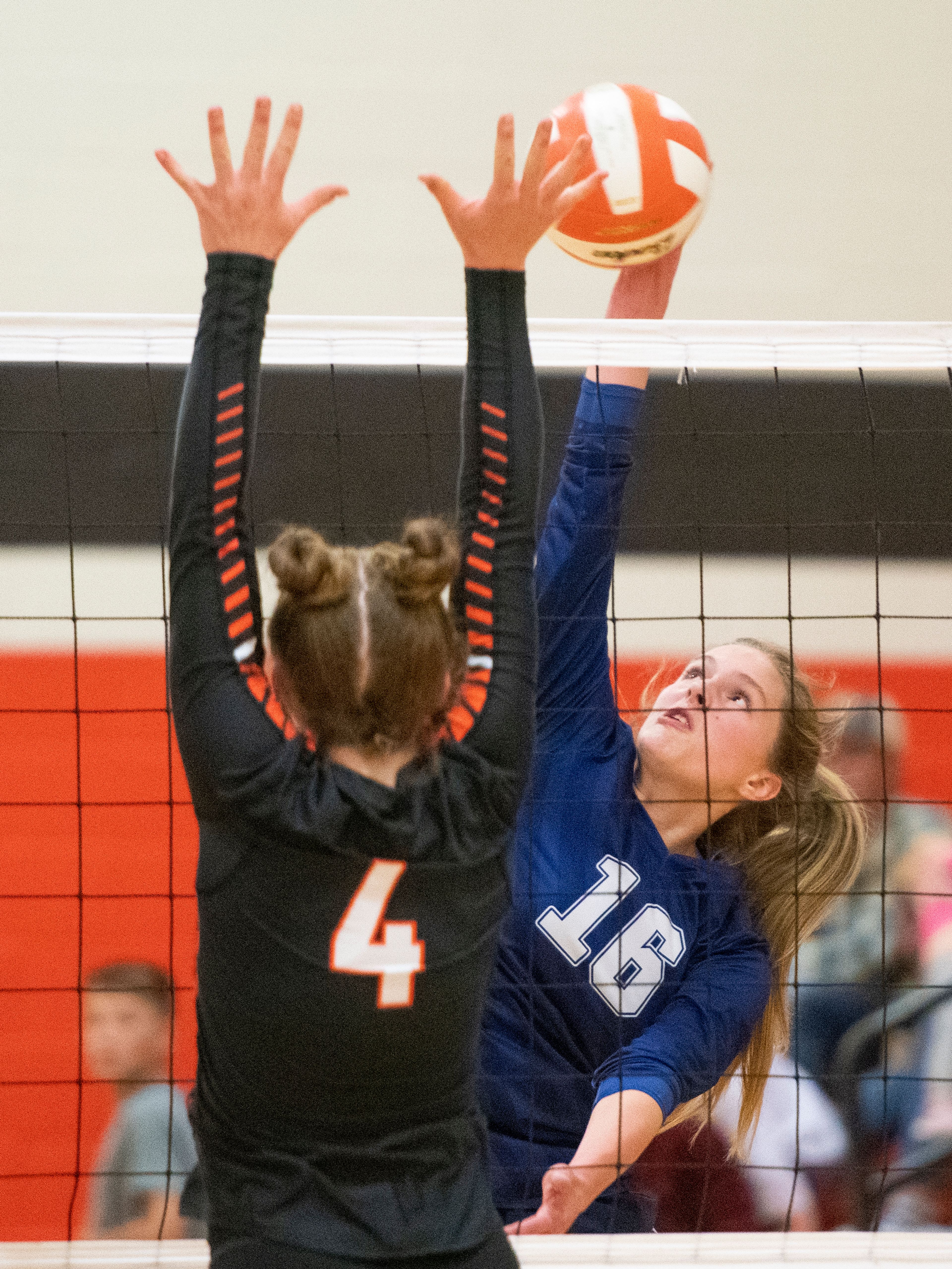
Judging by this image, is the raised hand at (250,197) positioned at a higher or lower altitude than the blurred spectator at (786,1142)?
higher

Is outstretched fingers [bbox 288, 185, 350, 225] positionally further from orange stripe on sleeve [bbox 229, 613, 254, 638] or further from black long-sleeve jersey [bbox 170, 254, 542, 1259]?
orange stripe on sleeve [bbox 229, 613, 254, 638]

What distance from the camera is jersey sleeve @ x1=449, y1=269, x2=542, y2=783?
100 centimetres

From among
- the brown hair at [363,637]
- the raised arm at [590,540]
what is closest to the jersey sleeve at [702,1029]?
the raised arm at [590,540]

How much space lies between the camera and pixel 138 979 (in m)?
3.20

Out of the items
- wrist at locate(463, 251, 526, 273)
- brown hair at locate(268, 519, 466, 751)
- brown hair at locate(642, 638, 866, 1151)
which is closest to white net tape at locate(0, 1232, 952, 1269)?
brown hair at locate(642, 638, 866, 1151)

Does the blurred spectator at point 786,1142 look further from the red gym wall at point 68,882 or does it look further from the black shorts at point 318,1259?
the black shorts at point 318,1259

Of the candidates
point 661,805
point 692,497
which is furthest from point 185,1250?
point 692,497

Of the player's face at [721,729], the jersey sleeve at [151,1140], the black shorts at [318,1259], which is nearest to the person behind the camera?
the black shorts at [318,1259]

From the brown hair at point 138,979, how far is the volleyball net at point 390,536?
0.03 m

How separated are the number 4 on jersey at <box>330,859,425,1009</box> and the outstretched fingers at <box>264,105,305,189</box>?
544 mm

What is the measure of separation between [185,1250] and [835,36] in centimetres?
360

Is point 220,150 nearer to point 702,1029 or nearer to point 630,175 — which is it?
point 630,175

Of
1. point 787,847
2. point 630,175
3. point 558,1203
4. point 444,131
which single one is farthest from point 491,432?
point 444,131

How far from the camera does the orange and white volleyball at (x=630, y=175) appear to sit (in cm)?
176
